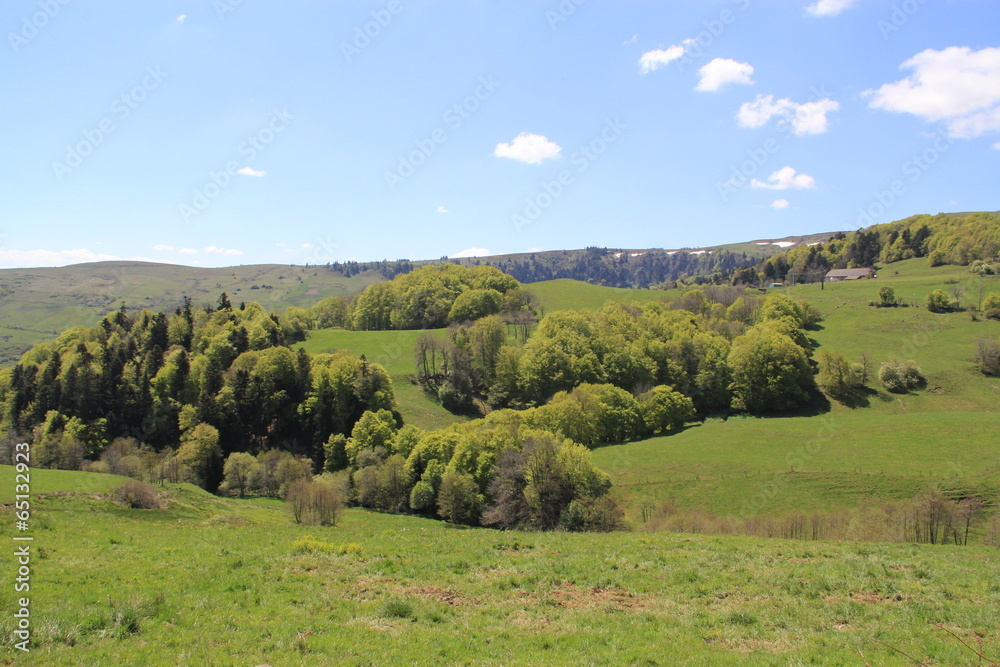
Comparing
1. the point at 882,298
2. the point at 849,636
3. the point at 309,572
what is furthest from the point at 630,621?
the point at 882,298

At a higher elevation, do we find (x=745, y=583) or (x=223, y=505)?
(x=745, y=583)

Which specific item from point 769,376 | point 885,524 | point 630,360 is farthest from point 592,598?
point 769,376

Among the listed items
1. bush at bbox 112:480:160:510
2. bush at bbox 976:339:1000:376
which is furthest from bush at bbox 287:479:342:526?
bush at bbox 976:339:1000:376

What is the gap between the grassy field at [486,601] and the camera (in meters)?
11.9

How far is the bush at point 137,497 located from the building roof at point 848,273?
650 ft

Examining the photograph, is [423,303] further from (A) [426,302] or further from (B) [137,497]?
(B) [137,497]

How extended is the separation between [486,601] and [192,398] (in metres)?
91.7

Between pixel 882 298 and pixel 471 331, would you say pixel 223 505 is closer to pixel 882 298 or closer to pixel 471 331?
pixel 471 331

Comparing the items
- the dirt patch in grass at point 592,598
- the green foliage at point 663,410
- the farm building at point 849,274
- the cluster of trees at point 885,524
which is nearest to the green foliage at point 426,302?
the green foliage at point 663,410

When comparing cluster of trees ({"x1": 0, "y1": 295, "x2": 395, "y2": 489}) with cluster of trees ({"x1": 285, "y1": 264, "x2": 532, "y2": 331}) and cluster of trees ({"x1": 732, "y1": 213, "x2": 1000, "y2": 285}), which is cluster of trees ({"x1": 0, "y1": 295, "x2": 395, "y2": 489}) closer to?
cluster of trees ({"x1": 285, "y1": 264, "x2": 532, "y2": 331})

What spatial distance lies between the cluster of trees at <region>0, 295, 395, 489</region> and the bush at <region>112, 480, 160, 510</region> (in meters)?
46.5

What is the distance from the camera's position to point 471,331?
369 ft

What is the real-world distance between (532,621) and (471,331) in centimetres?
9826

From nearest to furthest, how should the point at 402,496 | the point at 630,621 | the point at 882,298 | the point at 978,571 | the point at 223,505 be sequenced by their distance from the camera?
the point at 630,621
the point at 978,571
the point at 223,505
the point at 402,496
the point at 882,298
